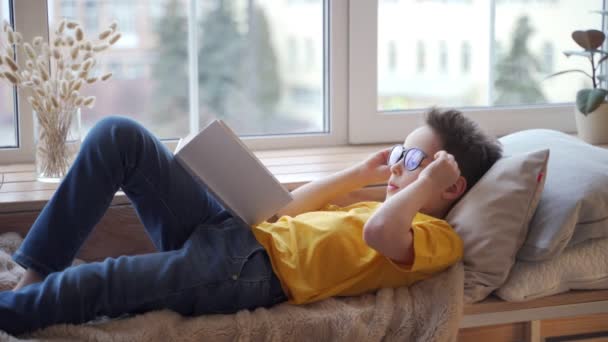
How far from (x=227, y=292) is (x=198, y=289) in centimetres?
6

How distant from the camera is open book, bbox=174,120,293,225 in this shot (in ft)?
5.37

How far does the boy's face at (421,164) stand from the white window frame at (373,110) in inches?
29.3

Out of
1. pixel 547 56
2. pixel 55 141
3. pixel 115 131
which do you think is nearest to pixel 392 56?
pixel 547 56

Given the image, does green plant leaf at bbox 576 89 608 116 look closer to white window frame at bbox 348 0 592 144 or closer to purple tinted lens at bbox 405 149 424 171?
white window frame at bbox 348 0 592 144

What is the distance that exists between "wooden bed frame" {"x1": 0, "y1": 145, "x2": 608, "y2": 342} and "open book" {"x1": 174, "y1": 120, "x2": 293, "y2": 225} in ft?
1.00

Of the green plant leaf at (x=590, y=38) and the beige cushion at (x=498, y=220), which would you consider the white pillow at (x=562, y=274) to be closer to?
the beige cushion at (x=498, y=220)

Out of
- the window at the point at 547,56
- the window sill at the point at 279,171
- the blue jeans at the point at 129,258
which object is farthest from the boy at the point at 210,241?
the window at the point at 547,56

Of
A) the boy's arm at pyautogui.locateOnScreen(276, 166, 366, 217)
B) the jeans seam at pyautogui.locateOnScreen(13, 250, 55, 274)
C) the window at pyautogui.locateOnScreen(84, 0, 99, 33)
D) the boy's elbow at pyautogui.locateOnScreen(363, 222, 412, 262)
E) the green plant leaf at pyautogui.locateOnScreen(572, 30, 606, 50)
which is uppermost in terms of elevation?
the window at pyautogui.locateOnScreen(84, 0, 99, 33)

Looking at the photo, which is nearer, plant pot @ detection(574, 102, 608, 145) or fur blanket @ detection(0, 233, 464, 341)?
fur blanket @ detection(0, 233, 464, 341)

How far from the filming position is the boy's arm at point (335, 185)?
1.92 m

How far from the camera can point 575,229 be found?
1.77 m

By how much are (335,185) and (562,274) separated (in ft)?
1.75

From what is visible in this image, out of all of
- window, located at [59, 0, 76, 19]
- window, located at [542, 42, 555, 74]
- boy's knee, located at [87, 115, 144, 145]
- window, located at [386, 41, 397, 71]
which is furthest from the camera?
window, located at [542, 42, 555, 74]

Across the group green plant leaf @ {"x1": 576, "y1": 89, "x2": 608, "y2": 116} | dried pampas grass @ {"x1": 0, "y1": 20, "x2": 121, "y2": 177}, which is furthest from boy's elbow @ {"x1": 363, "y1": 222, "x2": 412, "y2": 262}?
green plant leaf @ {"x1": 576, "y1": 89, "x2": 608, "y2": 116}
